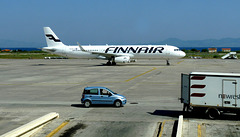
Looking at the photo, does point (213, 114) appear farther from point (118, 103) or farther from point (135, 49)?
point (135, 49)

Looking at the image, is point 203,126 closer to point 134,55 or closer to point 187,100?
point 187,100

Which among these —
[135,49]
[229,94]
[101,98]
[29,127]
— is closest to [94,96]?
[101,98]

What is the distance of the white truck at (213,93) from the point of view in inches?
680

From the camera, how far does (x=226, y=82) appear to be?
17391mm

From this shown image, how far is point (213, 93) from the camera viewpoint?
1767 cm

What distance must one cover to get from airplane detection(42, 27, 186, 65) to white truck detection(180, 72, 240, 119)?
149 feet

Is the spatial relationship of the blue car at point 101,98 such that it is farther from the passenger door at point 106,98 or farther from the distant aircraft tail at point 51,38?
the distant aircraft tail at point 51,38

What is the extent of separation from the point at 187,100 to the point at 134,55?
153 ft

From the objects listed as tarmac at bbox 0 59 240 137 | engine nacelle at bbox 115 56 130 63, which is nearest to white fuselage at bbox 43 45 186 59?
engine nacelle at bbox 115 56 130 63

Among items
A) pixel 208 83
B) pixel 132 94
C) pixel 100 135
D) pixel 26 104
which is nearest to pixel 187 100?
pixel 208 83

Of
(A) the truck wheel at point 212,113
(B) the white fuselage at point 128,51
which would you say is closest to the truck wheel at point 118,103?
(A) the truck wheel at point 212,113

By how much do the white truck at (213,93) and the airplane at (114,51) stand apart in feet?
149

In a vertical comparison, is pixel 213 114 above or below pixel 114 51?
below

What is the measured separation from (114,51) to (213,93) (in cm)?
4959
